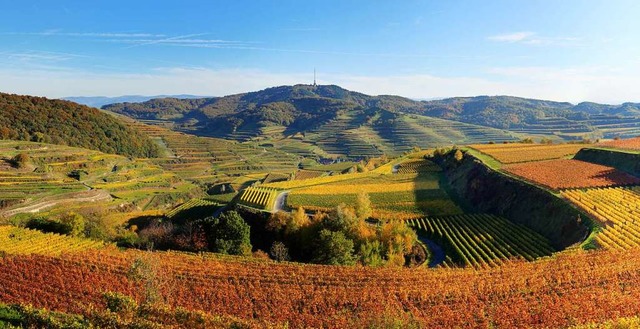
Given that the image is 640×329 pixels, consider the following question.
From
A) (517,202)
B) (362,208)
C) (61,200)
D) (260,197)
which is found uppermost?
(517,202)

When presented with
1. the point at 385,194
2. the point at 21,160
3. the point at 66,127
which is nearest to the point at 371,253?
the point at 385,194

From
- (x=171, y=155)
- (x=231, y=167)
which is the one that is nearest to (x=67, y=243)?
(x=231, y=167)

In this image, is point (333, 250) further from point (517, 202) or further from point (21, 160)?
point (21, 160)

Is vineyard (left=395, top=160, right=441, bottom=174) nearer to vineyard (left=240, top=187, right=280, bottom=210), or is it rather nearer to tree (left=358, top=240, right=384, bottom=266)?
vineyard (left=240, top=187, right=280, bottom=210)

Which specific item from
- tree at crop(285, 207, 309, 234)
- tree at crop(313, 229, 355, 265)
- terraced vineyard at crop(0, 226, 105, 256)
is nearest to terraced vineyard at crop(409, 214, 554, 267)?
tree at crop(313, 229, 355, 265)

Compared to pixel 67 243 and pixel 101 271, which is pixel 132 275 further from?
pixel 67 243

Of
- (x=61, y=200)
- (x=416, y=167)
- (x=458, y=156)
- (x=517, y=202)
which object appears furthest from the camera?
(x=416, y=167)

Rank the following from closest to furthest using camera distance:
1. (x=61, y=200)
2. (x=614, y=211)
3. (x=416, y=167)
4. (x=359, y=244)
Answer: (x=614, y=211) < (x=359, y=244) < (x=61, y=200) < (x=416, y=167)
